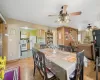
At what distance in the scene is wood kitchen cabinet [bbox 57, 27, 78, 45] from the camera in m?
6.82

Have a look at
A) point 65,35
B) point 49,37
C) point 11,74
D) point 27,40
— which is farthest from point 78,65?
point 65,35

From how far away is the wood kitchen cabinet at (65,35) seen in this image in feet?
22.4

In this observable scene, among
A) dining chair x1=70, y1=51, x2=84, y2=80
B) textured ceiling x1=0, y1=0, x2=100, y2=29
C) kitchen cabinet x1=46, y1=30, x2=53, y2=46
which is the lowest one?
dining chair x1=70, y1=51, x2=84, y2=80

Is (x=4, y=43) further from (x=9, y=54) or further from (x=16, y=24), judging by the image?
(x=16, y=24)

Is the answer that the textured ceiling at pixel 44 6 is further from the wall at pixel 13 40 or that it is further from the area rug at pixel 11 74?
the area rug at pixel 11 74

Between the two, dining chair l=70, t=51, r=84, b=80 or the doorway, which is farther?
the doorway

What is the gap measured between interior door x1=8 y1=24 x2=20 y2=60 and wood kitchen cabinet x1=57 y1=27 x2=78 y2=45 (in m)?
3.56

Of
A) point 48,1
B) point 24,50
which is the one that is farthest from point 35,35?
point 48,1

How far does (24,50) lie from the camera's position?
5863mm

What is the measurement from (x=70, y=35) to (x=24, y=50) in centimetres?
420

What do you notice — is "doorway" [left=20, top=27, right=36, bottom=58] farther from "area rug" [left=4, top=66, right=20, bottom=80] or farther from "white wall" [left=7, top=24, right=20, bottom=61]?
"area rug" [left=4, top=66, right=20, bottom=80]

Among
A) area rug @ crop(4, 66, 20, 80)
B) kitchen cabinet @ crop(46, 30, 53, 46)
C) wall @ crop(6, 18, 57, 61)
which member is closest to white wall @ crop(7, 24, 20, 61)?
wall @ crop(6, 18, 57, 61)

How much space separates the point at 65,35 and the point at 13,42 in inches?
165

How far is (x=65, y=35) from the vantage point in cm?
697
